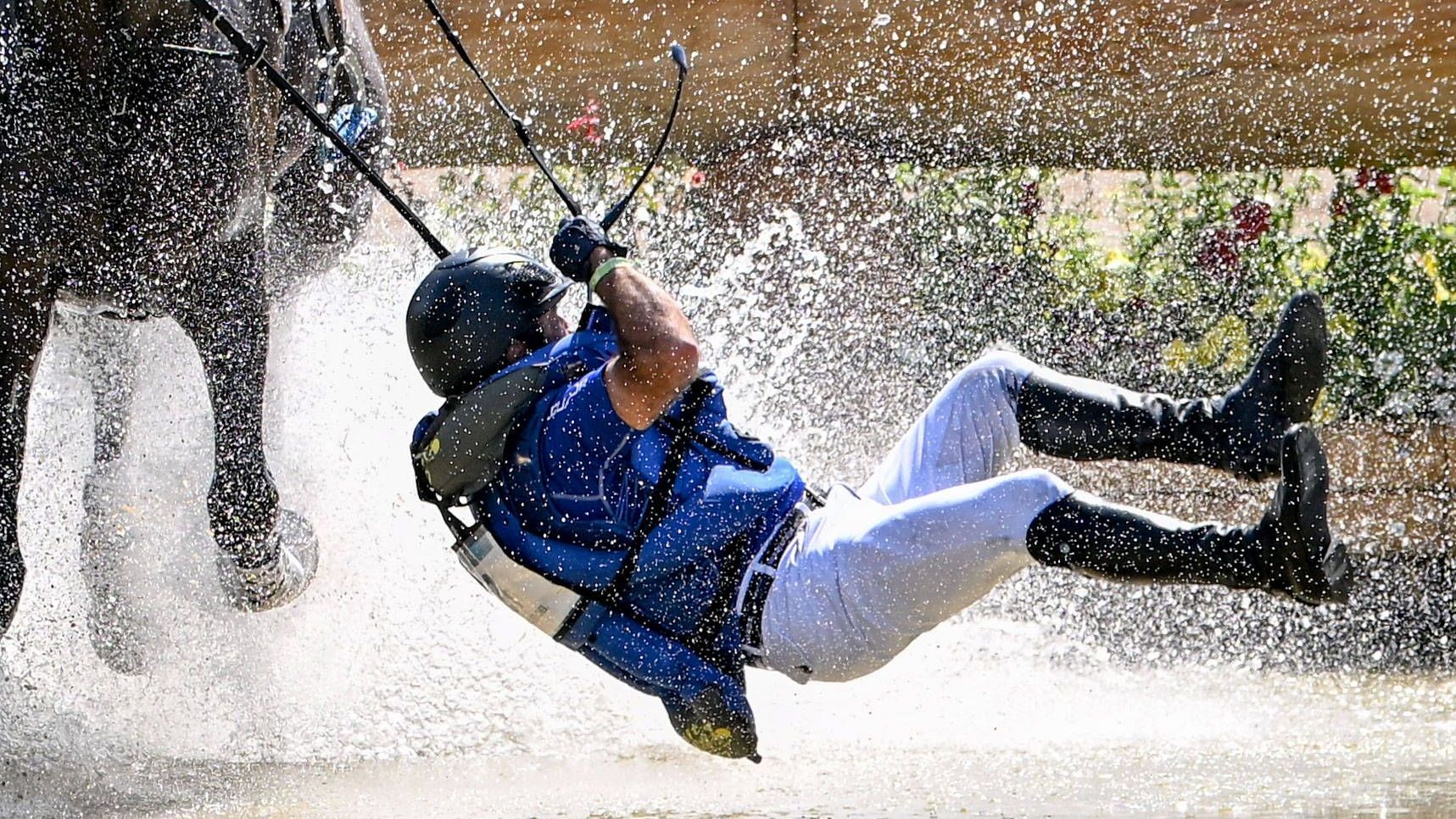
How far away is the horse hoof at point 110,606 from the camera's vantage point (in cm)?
508

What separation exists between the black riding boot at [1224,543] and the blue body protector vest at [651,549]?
25.6 inches

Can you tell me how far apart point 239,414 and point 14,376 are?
82 cm

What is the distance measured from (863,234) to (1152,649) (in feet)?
5.79

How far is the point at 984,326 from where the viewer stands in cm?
648

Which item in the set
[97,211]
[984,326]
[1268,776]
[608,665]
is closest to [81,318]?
[97,211]

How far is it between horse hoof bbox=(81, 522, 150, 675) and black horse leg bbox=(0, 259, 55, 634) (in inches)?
26.6

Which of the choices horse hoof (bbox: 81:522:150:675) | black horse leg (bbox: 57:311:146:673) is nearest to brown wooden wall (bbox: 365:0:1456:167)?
black horse leg (bbox: 57:311:146:673)

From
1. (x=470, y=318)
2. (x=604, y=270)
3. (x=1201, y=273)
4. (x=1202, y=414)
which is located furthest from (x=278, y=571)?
(x=1201, y=273)

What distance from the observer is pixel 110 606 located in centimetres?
513

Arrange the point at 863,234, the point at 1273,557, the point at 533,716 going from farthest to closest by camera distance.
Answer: the point at 863,234 → the point at 533,716 → the point at 1273,557

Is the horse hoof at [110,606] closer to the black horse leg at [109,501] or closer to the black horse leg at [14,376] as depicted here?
the black horse leg at [109,501]

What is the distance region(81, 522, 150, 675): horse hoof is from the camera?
16.7 ft

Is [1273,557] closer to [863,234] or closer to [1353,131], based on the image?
[1353,131]

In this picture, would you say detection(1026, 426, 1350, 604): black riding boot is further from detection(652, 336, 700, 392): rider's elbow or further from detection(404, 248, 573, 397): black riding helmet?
detection(404, 248, 573, 397): black riding helmet
